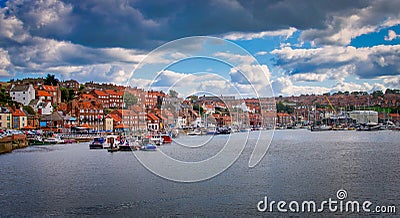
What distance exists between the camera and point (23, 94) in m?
91.5

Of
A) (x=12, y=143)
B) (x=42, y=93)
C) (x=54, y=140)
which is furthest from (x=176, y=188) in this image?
(x=42, y=93)

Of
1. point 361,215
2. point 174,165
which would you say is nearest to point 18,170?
point 174,165

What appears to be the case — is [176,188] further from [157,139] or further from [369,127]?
[369,127]

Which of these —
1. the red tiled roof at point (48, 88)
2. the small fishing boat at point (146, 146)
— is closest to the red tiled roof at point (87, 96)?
the red tiled roof at point (48, 88)

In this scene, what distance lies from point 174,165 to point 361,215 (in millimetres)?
15238

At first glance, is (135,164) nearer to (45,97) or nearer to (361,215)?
(361,215)
